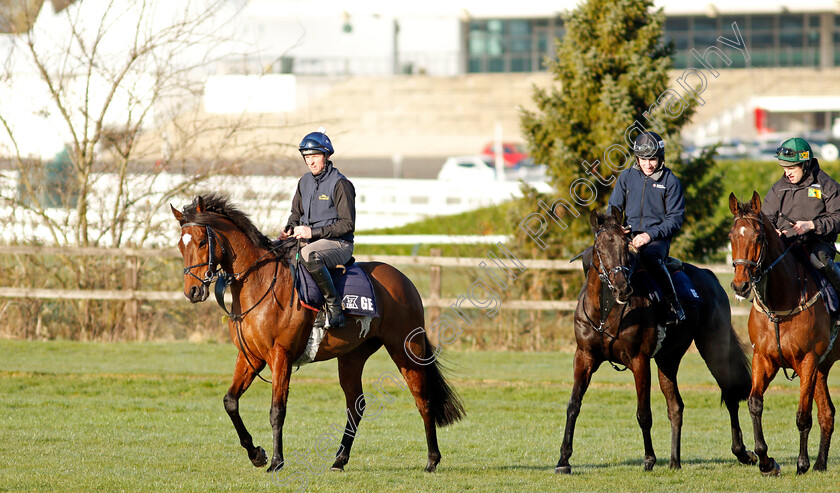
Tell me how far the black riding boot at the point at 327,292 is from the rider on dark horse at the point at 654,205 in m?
2.48

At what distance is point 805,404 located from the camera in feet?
26.4

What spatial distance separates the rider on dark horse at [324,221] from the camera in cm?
777

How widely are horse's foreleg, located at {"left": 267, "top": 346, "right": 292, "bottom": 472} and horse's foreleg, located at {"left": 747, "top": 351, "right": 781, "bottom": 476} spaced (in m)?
3.76

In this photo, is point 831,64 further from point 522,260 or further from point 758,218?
point 758,218

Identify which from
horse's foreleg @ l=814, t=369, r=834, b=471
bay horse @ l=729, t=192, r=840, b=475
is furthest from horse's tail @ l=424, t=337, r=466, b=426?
horse's foreleg @ l=814, t=369, r=834, b=471

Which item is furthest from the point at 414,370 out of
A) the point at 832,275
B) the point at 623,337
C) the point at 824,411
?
the point at 832,275

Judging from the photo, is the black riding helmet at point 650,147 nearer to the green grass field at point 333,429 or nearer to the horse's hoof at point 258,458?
the green grass field at point 333,429

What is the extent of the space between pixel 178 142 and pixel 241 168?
4.14 feet

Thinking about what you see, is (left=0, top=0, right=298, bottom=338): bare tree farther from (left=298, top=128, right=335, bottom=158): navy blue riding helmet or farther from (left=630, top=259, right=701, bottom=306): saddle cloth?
(left=630, top=259, right=701, bottom=306): saddle cloth

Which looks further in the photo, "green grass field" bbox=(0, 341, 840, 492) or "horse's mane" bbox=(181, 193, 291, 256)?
"horse's mane" bbox=(181, 193, 291, 256)

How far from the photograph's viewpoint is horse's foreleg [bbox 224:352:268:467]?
25.0 ft

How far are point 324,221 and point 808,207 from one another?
409 cm

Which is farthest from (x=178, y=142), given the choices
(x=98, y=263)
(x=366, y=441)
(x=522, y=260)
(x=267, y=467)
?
(x=267, y=467)

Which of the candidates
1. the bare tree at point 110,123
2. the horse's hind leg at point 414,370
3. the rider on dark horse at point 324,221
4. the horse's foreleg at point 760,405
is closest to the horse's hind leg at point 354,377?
the horse's hind leg at point 414,370
